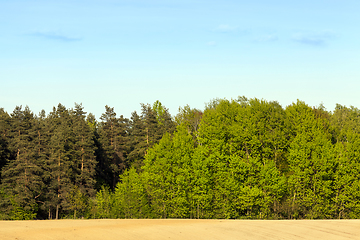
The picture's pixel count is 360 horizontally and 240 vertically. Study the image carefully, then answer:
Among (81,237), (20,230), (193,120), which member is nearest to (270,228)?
(81,237)

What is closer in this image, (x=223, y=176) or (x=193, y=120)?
(x=223, y=176)

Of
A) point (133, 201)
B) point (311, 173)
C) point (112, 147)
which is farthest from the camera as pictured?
point (112, 147)

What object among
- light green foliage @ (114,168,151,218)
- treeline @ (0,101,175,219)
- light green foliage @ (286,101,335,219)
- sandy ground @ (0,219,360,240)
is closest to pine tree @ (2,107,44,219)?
treeline @ (0,101,175,219)

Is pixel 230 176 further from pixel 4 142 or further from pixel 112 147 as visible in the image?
pixel 4 142

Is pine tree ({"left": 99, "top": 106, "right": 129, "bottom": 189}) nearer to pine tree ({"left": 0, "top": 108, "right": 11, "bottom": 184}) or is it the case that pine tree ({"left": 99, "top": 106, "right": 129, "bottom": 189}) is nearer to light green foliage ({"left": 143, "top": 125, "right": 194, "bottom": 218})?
pine tree ({"left": 0, "top": 108, "right": 11, "bottom": 184})

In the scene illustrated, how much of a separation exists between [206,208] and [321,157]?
744 inches

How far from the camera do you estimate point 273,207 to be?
59062 mm

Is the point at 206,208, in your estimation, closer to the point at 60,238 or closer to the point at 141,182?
the point at 141,182

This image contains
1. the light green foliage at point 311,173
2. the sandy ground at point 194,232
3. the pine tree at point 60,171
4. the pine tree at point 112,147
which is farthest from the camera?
the pine tree at point 112,147

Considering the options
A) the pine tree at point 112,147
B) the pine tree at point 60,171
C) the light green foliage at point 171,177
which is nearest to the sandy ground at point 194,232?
the light green foliage at point 171,177

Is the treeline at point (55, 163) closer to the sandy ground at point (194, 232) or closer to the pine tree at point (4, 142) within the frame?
the pine tree at point (4, 142)

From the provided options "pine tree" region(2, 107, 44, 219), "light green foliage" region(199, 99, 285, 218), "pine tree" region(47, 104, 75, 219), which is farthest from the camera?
"pine tree" region(47, 104, 75, 219)

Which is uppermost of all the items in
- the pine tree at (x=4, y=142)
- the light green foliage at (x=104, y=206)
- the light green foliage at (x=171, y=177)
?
the pine tree at (x=4, y=142)

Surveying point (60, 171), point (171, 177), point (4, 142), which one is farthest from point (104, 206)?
point (4, 142)
